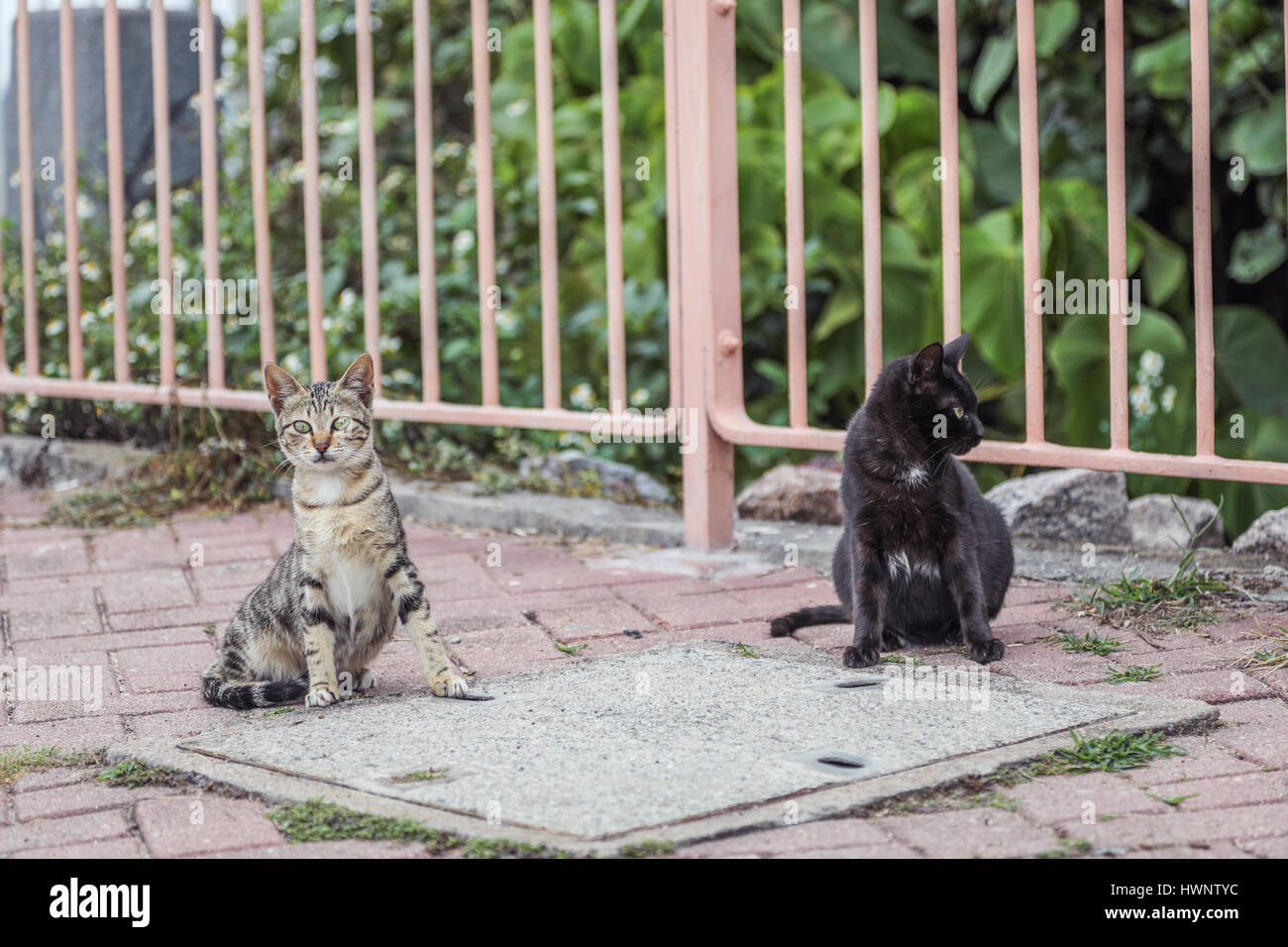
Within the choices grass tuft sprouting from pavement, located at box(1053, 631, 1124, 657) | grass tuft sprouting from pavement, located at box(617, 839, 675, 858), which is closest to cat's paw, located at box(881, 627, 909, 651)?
grass tuft sprouting from pavement, located at box(1053, 631, 1124, 657)

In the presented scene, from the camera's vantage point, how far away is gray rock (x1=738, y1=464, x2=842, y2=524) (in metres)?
4.84

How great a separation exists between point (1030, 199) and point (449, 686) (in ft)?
6.19

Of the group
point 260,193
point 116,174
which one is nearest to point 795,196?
point 260,193

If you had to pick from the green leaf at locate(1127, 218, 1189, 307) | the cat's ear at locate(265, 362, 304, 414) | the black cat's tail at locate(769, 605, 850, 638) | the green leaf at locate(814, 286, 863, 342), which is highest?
the green leaf at locate(1127, 218, 1189, 307)

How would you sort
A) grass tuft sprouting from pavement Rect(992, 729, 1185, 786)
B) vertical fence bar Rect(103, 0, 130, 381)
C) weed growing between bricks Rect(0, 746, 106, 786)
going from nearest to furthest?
1. grass tuft sprouting from pavement Rect(992, 729, 1185, 786)
2. weed growing between bricks Rect(0, 746, 106, 786)
3. vertical fence bar Rect(103, 0, 130, 381)

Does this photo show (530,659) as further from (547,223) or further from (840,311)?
(840,311)

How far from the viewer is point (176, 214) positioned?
6887mm

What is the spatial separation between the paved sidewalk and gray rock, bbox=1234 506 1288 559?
501 millimetres

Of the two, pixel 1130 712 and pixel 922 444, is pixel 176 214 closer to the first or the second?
pixel 922 444

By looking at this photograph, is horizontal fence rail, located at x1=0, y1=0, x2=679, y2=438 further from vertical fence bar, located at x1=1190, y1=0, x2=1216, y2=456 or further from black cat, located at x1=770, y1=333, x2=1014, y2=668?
vertical fence bar, located at x1=1190, y1=0, x2=1216, y2=456

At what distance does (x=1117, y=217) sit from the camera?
3660 millimetres

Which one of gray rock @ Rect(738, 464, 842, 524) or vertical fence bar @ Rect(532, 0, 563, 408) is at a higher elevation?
vertical fence bar @ Rect(532, 0, 563, 408)

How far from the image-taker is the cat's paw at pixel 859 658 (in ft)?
10.4

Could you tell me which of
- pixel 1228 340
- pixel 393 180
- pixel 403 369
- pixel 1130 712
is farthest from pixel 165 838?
pixel 393 180
